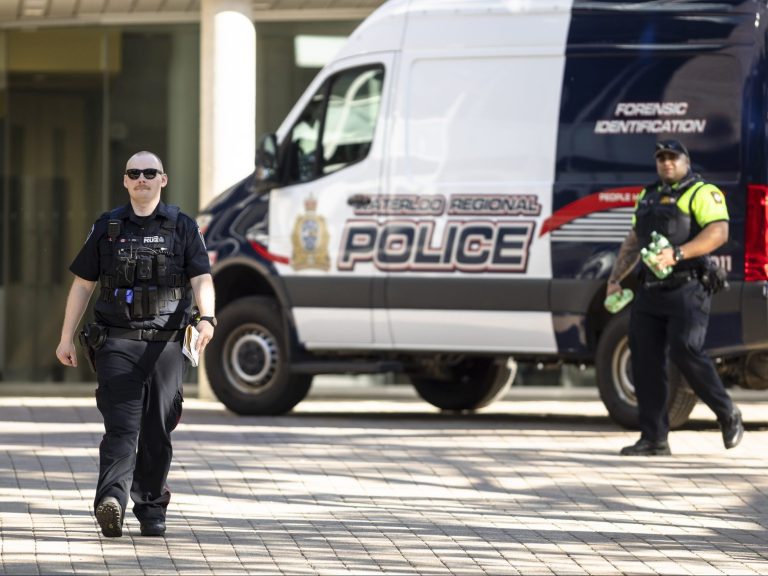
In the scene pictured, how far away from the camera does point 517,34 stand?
12648mm

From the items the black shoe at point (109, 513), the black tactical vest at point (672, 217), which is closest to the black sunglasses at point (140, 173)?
the black shoe at point (109, 513)

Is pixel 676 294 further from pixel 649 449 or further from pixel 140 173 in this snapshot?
pixel 140 173

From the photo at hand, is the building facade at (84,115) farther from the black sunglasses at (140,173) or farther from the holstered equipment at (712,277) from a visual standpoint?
the black sunglasses at (140,173)

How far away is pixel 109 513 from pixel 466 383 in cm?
694

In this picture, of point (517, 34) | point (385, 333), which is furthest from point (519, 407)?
point (517, 34)

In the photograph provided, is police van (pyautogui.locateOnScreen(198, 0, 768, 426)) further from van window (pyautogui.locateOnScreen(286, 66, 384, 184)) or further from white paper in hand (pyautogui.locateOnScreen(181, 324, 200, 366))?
white paper in hand (pyautogui.locateOnScreen(181, 324, 200, 366))

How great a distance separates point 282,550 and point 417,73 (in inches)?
235

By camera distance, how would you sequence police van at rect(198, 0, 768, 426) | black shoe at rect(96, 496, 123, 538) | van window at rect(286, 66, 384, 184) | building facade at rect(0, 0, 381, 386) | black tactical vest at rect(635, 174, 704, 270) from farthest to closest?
1. building facade at rect(0, 0, 381, 386)
2. van window at rect(286, 66, 384, 184)
3. police van at rect(198, 0, 768, 426)
4. black tactical vest at rect(635, 174, 704, 270)
5. black shoe at rect(96, 496, 123, 538)

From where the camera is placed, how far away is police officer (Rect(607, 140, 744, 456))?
10.8 metres

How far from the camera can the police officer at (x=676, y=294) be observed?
1081 cm

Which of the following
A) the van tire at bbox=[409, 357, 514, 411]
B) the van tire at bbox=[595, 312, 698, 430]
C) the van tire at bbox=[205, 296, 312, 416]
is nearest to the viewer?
the van tire at bbox=[595, 312, 698, 430]

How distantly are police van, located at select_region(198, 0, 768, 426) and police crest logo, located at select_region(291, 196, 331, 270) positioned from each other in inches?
Answer: 0.4

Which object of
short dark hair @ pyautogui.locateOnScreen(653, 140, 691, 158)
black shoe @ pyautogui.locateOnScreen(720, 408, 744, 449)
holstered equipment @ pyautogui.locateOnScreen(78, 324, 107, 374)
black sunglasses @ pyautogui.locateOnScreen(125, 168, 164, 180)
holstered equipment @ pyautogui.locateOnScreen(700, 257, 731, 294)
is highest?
short dark hair @ pyautogui.locateOnScreen(653, 140, 691, 158)

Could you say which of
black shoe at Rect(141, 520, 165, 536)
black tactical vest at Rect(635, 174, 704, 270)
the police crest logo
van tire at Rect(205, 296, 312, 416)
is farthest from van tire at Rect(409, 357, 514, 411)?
black shoe at Rect(141, 520, 165, 536)
